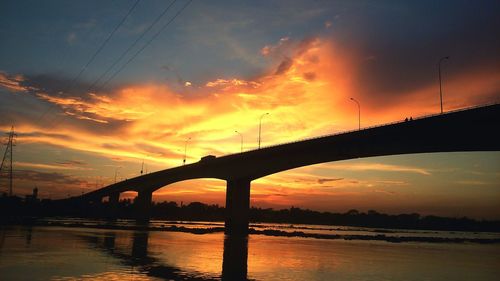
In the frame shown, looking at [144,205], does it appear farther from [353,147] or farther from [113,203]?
[353,147]

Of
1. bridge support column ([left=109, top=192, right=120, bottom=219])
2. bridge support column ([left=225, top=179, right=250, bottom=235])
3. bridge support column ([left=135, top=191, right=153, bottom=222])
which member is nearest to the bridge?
bridge support column ([left=225, top=179, right=250, bottom=235])

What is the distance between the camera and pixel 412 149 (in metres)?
48.8

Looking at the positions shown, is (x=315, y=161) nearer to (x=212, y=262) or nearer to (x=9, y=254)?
(x=212, y=262)

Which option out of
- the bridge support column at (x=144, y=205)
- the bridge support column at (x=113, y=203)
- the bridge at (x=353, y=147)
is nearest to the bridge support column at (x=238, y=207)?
the bridge at (x=353, y=147)

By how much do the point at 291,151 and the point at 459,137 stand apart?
26.9 metres

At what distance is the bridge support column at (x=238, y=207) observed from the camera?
72.7 metres

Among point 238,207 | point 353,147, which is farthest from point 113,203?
point 353,147

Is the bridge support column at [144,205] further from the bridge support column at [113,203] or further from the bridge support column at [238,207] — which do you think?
the bridge support column at [238,207]

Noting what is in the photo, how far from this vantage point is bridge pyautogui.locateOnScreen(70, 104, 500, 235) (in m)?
41.9

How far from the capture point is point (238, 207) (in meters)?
74.1

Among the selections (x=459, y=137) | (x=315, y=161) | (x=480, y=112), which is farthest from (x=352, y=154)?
(x=480, y=112)

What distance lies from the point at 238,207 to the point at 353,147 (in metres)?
26.0

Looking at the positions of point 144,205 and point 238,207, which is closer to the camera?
point 238,207

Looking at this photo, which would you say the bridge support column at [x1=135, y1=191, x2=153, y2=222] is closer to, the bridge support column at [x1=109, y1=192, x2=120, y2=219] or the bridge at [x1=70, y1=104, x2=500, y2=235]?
the bridge support column at [x1=109, y1=192, x2=120, y2=219]
